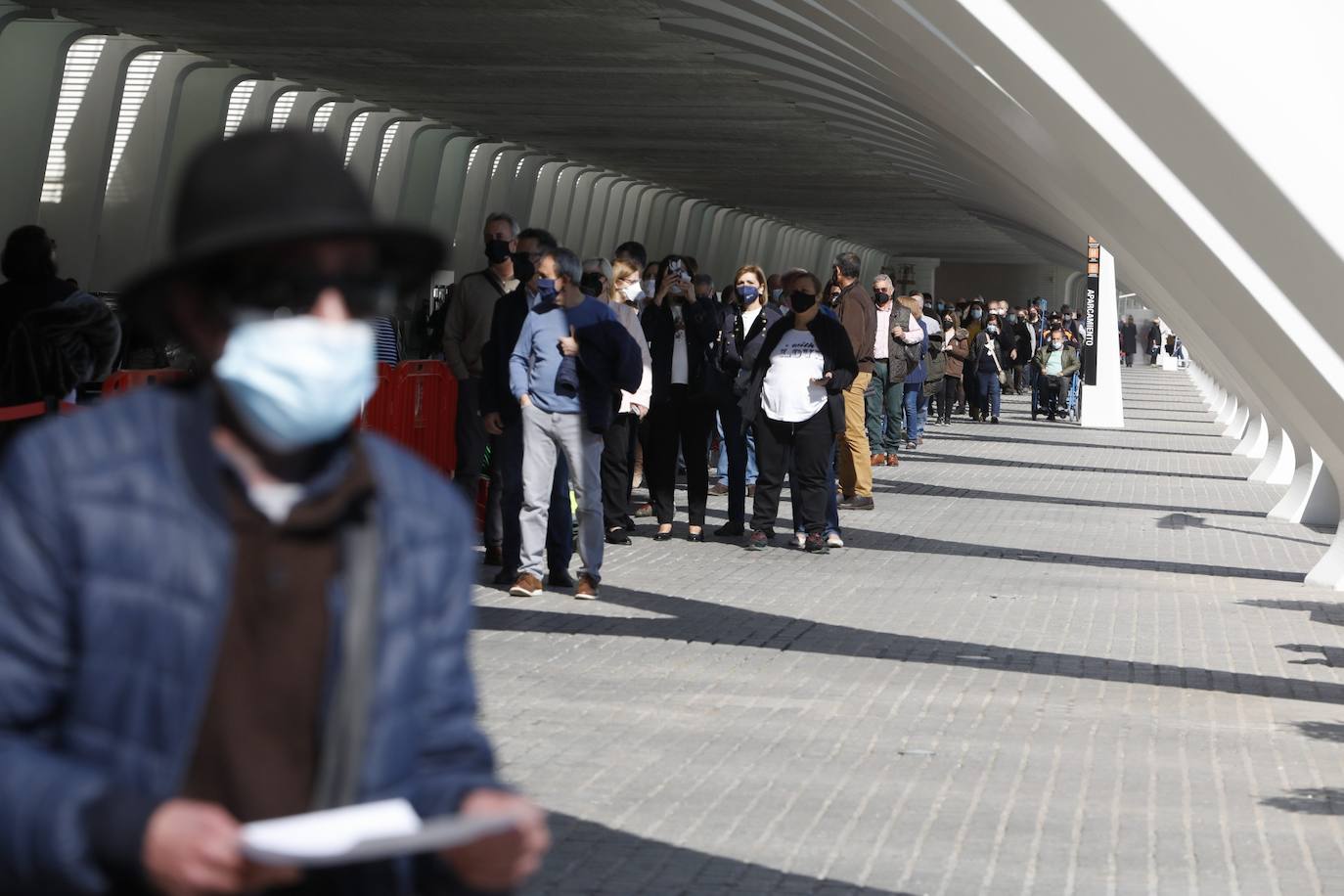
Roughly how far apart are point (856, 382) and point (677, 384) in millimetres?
2833

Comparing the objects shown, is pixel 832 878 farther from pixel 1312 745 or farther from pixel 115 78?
pixel 115 78

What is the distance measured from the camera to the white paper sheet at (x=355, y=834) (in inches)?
76.1

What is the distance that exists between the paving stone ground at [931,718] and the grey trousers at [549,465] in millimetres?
436

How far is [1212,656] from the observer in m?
9.84

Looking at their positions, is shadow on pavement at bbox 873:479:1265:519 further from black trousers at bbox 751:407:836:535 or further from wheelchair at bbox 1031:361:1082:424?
wheelchair at bbox 1031:361:1082:424

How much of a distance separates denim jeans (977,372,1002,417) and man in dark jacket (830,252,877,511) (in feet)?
52.3

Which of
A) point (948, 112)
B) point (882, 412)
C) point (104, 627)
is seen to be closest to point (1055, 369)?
point (882, 412)

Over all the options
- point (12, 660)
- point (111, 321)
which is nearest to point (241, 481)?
point (12, 660)

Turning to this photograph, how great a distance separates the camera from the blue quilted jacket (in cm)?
198

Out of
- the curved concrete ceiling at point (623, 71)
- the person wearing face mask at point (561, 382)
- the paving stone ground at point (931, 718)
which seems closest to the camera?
the paving stone ground at point (931, 718)

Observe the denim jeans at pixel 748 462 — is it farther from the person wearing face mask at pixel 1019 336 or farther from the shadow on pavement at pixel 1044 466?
the person wearing face mask at pixel 1019 336

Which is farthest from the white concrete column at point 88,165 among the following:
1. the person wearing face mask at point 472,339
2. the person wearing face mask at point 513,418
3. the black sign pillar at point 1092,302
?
the black sign pillar at point 1092,302

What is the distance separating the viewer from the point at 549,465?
1088 cm

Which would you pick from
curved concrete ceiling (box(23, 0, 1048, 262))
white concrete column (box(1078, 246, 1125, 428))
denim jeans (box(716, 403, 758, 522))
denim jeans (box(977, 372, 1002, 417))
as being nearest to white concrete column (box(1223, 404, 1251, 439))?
white concrete column (box(1078, 246, 1125, 428))
